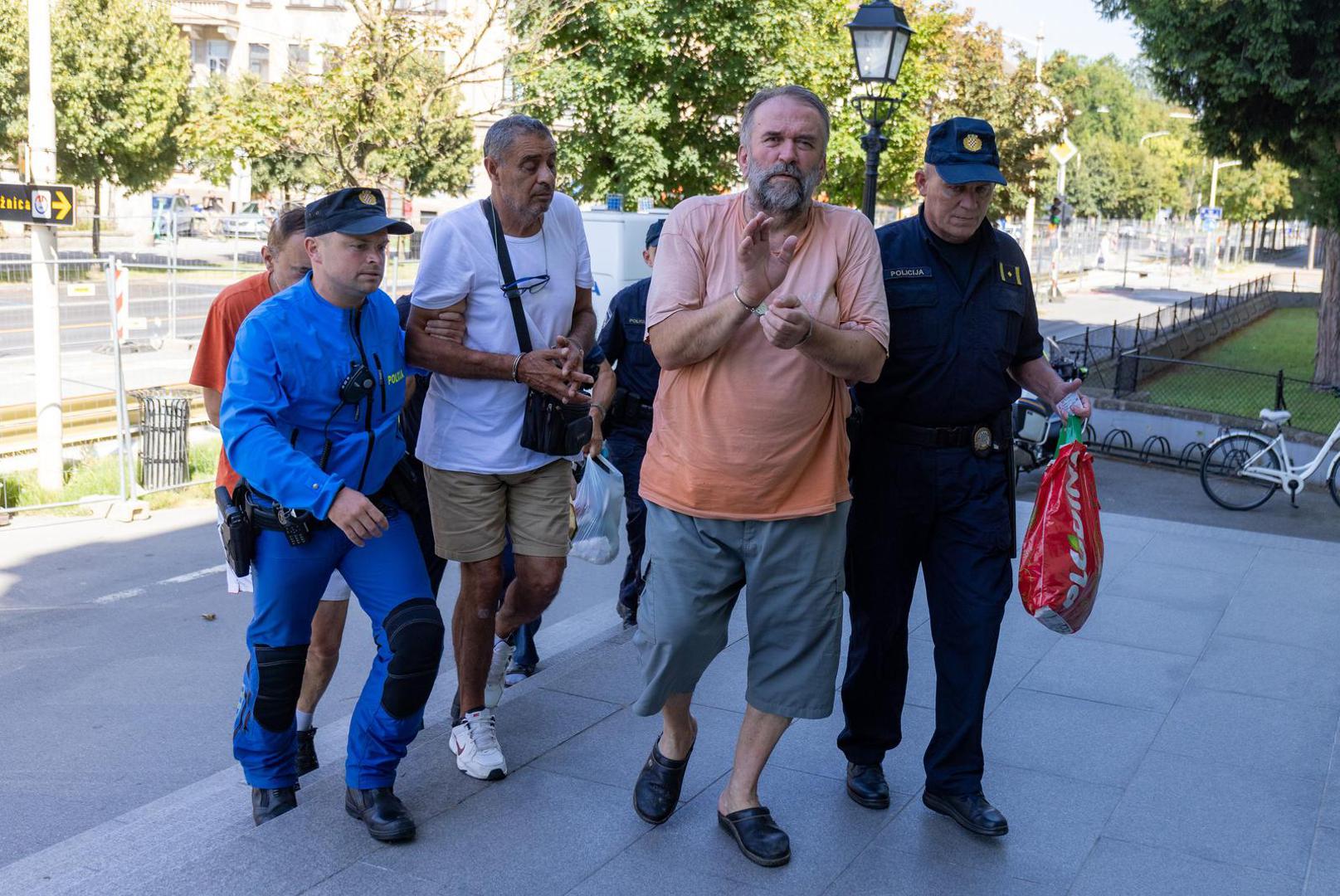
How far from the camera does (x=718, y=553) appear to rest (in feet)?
11.9

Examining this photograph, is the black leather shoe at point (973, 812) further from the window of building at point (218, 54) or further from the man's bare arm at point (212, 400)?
the window of building at point (218, 54)

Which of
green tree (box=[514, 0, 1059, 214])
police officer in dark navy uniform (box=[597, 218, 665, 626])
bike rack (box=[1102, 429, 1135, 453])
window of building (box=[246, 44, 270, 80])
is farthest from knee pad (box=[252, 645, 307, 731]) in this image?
window of building (box=[246, 44, 270, 80])

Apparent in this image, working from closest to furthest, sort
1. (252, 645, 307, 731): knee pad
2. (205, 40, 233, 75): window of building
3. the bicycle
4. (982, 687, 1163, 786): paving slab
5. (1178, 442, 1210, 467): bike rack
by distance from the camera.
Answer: (252, 645, 307, 731): knee pad
(982, 687, 1163, 786): paving slab
the bicycle
(1178, 442, 1210, 467): bike rack
(205, 40, 233, 75): window of building

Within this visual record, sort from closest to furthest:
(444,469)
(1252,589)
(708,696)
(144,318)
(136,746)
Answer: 1. (444,469)
2. (708,696)
3. (136,746)
4. (1252,589)
5. (144,318)

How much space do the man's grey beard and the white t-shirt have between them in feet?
3.68

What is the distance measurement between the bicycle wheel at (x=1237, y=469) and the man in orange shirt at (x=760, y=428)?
377 inches

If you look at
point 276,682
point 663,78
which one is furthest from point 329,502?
point 663,78

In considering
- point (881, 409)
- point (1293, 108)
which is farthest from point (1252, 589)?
point (1293, 108)

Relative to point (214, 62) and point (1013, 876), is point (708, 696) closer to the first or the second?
point (1013, 876)

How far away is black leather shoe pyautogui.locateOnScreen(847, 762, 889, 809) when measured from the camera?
4.02 metres

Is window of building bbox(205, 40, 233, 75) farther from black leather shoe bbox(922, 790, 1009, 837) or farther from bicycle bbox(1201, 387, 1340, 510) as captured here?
black leather shoe bbox(922, 790, 1009, 837)

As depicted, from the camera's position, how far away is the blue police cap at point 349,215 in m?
3.61

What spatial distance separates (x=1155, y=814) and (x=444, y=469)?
2.43 m

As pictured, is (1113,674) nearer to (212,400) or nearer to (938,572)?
(938,572)
